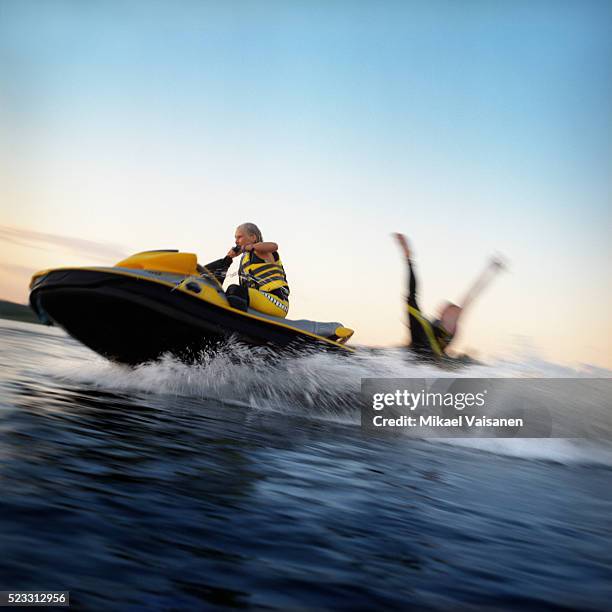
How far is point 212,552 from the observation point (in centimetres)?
200

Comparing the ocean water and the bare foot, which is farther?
the bare foot

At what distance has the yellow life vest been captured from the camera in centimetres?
634

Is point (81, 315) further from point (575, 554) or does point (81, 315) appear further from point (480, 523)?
point (575, 554)

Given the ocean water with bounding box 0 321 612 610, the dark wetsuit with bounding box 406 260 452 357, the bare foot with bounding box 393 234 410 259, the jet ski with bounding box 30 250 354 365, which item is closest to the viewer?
the ocean water with bounding box 0 321 612 610

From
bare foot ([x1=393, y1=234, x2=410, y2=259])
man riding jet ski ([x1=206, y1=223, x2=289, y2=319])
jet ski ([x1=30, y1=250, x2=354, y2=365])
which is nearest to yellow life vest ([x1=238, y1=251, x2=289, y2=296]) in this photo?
man riding jet ski ([x1=206, y1=223, x2=289, y2=319])

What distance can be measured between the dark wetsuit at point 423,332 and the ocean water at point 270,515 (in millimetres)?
1516

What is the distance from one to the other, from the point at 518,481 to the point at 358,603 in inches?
107

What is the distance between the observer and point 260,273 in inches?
251

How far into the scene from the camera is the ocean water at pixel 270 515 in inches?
70.9

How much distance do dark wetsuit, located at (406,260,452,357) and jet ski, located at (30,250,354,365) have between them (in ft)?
2.50

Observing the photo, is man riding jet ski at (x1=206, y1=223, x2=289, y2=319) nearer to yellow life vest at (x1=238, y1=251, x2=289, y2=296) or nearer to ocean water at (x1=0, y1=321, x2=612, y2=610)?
yellow life vest at (x1=238, y1=251, x2=289, y2=296)

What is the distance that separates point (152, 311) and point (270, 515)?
3.60 meters

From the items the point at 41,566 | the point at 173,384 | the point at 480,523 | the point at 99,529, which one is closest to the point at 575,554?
the point at 480,523

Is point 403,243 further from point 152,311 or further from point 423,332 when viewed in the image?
point 152,311
